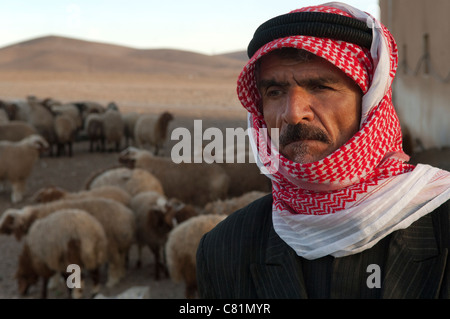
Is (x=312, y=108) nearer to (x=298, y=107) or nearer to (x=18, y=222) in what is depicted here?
(x=298, y=107)

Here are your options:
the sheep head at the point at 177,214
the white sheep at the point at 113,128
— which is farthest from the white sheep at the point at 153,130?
the sheep head at the point at 177,214

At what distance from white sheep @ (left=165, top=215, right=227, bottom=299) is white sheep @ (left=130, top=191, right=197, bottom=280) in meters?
0.94

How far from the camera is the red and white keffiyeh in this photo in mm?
1665

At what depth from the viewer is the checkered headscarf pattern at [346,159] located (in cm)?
172

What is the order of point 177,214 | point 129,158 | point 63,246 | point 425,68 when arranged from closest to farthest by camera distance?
point 63,246, point 177,214, point 129,158, point 425,68

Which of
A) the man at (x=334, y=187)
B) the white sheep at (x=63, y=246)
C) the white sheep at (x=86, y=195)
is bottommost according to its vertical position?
the white sheep at (x=63, y=246)

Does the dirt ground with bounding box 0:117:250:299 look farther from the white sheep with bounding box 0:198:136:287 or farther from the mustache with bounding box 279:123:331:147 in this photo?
the mustache with bounding box 279:123:331:147

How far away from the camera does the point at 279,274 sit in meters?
1.72

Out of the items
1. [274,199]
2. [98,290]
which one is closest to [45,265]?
[98,290]

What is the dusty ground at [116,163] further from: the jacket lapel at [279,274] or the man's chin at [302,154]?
the man's chin at [302,154]

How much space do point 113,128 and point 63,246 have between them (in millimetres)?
9995

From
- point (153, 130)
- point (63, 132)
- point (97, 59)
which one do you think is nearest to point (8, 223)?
point (63, 132)

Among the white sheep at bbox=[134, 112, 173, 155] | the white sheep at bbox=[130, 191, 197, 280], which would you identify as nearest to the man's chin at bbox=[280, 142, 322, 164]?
the white sheep at bbox=[130, 191, 197, 280]
